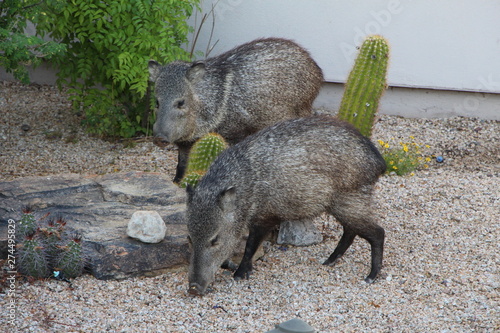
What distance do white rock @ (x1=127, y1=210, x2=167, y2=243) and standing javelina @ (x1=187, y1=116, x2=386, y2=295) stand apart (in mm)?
308

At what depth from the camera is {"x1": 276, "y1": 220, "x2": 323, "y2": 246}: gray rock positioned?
15.0ft

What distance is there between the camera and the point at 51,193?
4.34m

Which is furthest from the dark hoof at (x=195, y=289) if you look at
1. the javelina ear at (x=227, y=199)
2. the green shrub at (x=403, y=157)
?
the green shrub at (x=403, y=157)

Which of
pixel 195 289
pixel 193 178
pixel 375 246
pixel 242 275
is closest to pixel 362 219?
pixel 375 246

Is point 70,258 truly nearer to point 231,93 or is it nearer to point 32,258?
point 32,258

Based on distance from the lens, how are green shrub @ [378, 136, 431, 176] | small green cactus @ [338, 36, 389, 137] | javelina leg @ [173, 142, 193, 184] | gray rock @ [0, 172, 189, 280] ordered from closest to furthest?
1. gray rock @ [0, 172, 189, 280]
2. javelina leg @ [173, 142, 193, 184]
3. small green cactus @ [338, 36, 389, 137]
4. green shrub @ [378, 136, 431, 176]

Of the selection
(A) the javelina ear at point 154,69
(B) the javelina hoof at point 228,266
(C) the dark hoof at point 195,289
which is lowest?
(B) the javelina hoof at point 228,266

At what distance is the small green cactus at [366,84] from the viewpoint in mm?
5508

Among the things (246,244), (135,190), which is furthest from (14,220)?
(246,244)

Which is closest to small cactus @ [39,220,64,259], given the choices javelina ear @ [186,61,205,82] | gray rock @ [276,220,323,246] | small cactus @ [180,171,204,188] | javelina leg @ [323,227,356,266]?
small cactus @ [180,171,204,188]

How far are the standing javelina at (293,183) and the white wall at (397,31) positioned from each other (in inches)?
119

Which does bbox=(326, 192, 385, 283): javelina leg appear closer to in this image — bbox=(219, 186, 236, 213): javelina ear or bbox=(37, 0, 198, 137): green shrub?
bbox=(219, 186, 236, 213): javelina ear

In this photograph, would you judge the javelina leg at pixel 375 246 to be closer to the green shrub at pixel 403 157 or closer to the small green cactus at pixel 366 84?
the green shrub at pixel 403 157

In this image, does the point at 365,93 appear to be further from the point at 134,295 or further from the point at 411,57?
the point at 134,295
